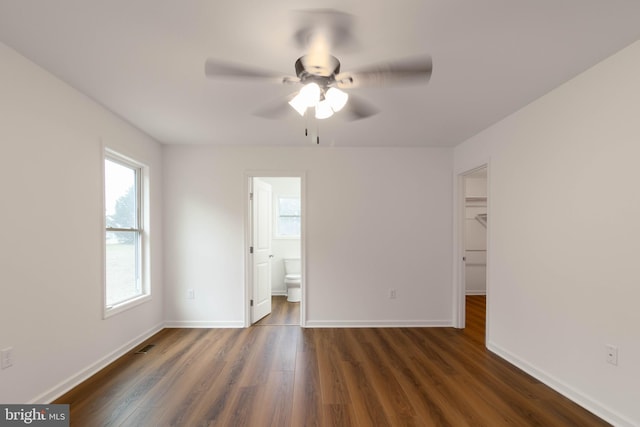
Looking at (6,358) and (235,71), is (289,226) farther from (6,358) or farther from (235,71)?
(235,71)

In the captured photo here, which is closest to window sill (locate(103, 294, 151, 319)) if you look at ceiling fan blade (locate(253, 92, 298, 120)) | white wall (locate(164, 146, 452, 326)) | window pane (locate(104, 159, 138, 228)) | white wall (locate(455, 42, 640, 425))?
white wall (locate(164, 146, 452, 326))

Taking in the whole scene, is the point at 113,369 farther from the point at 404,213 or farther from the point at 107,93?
the point at 404,213

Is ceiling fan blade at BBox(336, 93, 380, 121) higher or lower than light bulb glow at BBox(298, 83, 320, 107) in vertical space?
higher

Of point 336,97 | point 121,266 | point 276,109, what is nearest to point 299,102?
point 336,97

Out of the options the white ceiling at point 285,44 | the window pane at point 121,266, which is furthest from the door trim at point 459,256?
the window pane at point 121,266

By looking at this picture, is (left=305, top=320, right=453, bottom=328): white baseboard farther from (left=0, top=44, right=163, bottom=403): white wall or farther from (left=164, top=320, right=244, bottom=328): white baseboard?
(left=0, top=44, right=163, bottom=403): white wall

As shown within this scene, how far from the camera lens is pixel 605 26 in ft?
5.24

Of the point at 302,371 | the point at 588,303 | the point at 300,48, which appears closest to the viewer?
the point at 300,48

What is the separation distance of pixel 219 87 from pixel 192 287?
2.57 meters

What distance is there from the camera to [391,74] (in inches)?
60.0

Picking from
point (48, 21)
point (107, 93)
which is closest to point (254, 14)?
point (48, 21)

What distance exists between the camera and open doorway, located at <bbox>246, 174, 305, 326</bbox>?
12.8 feet

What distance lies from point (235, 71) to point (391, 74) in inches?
31.1

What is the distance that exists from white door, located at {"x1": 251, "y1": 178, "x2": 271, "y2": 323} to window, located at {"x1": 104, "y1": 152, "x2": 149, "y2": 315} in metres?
1.28
